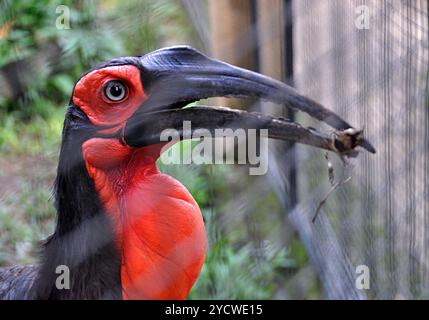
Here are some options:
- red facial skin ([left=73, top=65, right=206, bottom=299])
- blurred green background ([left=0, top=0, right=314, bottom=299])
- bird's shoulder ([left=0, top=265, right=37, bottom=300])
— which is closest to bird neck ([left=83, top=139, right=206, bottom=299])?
red facial skin ([left=73, top=65, right=206, bottom=299])

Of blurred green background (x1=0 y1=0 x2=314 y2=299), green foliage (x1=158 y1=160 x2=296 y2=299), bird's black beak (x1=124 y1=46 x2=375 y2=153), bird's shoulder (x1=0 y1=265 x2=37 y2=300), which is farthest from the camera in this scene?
green foliage (x1=158 y1=160 x2=296 y2=299)

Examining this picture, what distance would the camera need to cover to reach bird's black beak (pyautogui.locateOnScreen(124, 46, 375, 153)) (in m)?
1.05

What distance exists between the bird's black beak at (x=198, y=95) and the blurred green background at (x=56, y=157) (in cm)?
46

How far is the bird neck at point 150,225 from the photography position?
1.12 m

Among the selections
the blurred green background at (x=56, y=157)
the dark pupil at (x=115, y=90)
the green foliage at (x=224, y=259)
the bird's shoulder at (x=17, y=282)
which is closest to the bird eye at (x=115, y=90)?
the dark pupil at (x=115, y=90)

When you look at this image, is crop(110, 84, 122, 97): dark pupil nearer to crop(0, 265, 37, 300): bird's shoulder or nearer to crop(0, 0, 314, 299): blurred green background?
crop(0, 265, 37, 300): bird's shoulder

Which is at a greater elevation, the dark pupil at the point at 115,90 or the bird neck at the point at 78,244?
the dark pupil at the point at 115,90

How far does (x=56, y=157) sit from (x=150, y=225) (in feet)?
2.07

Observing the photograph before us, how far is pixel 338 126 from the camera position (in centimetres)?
113

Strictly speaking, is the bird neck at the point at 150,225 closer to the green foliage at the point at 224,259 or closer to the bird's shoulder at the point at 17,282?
the bird's shoulder at the point at 17,282

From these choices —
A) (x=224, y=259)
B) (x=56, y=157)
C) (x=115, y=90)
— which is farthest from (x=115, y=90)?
(x=224, y=259)
